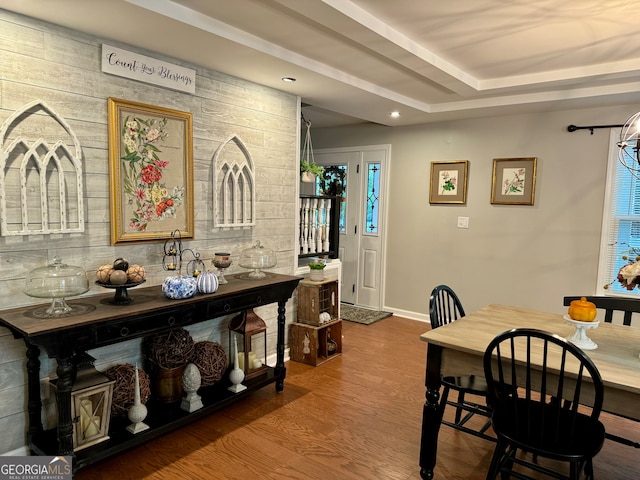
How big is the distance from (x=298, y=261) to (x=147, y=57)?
214 centimetres

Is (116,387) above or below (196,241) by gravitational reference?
below

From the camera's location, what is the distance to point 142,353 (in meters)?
2.79

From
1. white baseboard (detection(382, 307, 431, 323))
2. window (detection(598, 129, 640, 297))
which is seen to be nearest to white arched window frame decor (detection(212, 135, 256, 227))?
white baseboard (detection(382, 307, 431, 323))

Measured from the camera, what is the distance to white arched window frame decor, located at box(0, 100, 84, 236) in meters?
2.16

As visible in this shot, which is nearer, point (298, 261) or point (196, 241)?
point (196, 241)

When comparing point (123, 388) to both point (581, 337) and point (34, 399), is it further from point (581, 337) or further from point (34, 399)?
point (581, 337)

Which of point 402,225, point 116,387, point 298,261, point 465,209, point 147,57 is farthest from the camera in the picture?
point 402,225

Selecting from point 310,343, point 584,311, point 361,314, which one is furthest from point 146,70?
point 361,314

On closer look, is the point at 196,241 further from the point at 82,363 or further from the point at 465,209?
the point at 465,209

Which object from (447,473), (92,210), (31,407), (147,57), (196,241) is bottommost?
(447,473)

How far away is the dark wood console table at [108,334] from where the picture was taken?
1968 mm

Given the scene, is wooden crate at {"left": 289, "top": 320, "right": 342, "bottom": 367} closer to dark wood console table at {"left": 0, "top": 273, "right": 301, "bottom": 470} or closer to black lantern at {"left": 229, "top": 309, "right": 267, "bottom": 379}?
black lantern at {"left": 229, "top": 309, "right": 267, "bottom": 379}

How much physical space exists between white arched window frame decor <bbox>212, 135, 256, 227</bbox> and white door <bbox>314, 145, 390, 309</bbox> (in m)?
2.36

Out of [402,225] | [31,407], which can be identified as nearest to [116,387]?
[31,407]
